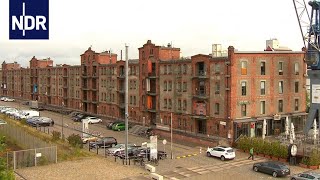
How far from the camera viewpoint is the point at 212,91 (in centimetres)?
5522

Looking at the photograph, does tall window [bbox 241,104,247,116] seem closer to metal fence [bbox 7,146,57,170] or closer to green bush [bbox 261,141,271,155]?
green bush [bbox 261,141,271,155]

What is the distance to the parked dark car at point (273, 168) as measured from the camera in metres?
37.8

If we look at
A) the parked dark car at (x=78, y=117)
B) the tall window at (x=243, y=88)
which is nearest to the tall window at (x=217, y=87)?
the tall window at (x=243, y=88)

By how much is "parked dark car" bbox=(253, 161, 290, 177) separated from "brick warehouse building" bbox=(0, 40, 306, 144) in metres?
12.2

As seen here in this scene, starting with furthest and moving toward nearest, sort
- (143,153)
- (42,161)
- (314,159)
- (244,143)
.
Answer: (244,143) < (143,153) < (314,159) < (42,161)

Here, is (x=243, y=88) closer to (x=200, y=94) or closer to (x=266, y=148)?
(x=200, y=94)

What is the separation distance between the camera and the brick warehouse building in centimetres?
5306

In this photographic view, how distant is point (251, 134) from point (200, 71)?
37.5ft

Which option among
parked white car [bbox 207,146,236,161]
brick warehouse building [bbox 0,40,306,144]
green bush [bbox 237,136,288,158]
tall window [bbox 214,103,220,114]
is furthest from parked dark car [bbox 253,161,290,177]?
tall window [bbox 214,103,220,114]

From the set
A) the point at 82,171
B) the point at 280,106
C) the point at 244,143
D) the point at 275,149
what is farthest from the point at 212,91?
the point at 82,171

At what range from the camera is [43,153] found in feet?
135

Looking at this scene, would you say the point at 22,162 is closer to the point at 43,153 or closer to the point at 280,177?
the point at 43,153

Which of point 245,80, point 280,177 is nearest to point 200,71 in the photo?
point 245,80

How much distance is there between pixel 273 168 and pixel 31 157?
79.3ft
